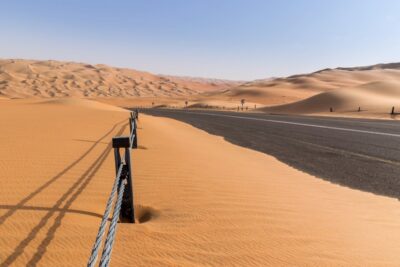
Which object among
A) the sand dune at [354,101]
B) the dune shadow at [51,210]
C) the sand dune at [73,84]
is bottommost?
the dune shadow at [51,210]

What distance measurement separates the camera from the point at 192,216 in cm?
449

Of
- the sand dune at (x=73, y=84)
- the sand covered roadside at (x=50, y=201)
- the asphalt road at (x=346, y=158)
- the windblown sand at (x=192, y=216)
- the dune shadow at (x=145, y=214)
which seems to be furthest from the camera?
the sand dune at (x=73, y=84)

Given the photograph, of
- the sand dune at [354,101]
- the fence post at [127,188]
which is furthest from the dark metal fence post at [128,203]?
the sand dune at [354,101]

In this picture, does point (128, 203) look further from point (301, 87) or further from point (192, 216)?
point (301, 87)

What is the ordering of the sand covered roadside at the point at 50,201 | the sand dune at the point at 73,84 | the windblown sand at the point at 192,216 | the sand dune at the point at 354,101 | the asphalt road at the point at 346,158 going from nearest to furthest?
the sand covered roadside at the point at 50,201
the windblown sand at the point at 192,216
the asphalt road at the point at 346,158
the sand dune at the point at 354,101
the sand dune at the point at 73,84

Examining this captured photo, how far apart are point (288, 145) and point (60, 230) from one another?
437 inches

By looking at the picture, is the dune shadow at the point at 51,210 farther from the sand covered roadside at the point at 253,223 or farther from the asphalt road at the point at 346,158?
the asphalt road at the point at 346,158

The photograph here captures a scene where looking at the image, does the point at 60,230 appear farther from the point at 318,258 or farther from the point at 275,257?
the point at 318,258

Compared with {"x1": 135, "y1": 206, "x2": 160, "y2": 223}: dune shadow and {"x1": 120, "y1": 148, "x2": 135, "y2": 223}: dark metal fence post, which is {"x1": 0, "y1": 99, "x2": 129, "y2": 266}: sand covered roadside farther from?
{"x1": 135, "y1": 206, "x2": 160, "y2": 223}: dune shadow

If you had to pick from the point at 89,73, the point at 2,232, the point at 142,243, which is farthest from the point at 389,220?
the point at 89,73

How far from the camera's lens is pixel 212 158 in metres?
9.40

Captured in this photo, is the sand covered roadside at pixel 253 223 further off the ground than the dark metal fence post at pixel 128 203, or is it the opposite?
the dark metal fence post at pixel 128 203

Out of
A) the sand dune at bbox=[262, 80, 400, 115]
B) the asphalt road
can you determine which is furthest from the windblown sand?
the sand dune at bbox=[262, 80, 400, 115]

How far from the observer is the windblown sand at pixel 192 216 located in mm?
3354
